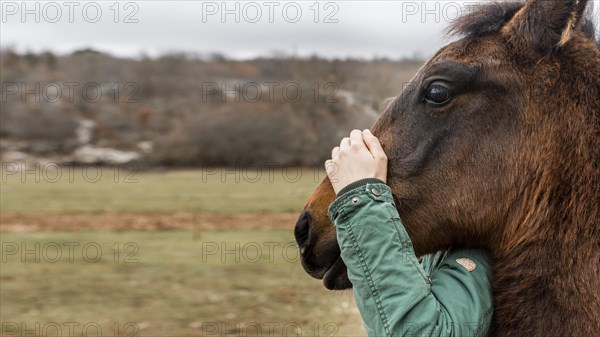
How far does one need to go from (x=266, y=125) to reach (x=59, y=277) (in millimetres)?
46903

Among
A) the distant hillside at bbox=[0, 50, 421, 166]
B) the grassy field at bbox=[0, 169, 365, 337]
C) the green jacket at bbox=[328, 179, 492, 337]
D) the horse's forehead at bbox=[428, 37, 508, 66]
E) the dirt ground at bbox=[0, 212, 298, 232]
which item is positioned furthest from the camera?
the distant hillside at bbox=[0, 50, 421, 166]

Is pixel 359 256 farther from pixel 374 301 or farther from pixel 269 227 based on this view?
pixel 269 227

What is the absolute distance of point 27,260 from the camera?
53.5 ft

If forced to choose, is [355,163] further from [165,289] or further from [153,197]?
[153,197]

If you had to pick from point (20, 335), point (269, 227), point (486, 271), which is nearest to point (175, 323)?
point (20, 335)

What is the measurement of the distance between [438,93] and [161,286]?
1173 cm

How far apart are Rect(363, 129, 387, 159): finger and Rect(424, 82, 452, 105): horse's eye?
0.24m

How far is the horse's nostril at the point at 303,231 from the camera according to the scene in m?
2.40

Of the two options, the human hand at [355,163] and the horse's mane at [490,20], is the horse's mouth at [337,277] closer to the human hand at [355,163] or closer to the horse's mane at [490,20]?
the human hand at [355,163]

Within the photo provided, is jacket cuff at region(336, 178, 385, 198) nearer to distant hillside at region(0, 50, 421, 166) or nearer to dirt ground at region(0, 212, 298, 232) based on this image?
dirt ground at region(0, 212, 298, 232)

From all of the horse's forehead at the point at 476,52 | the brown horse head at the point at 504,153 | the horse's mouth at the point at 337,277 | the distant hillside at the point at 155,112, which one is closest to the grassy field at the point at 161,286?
the horse's mouth at the point at 337,277

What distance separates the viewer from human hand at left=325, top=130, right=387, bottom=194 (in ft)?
7.27

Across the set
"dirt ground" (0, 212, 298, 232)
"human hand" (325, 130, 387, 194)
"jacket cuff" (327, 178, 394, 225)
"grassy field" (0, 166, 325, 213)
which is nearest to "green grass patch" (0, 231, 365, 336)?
"dirt ground" (0, 212, 298, 232)

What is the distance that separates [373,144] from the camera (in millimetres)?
2346
